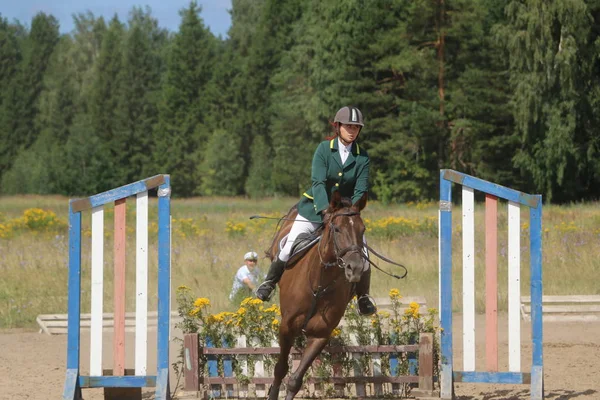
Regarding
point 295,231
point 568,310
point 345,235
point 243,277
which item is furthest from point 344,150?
point 568,310

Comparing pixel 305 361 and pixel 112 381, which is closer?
pixel 305 361

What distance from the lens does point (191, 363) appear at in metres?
8.83

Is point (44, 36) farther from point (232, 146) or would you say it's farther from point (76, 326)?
point (76, 326)

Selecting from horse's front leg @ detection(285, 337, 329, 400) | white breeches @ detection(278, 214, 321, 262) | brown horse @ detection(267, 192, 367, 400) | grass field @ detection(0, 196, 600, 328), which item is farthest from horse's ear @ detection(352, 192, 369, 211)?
grass field @ detection(0, 196, 600, 328)

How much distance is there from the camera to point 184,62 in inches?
3098

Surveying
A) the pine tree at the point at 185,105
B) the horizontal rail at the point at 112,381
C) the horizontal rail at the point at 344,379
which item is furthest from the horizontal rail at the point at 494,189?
the pine tree at the point at 185,105

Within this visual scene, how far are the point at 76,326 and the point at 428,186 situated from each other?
48.9 metres

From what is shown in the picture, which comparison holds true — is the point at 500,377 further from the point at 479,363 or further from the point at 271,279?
the point at 479,363

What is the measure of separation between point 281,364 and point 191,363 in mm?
815

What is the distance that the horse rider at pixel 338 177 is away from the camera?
27.4ft

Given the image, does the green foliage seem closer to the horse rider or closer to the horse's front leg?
the horse rider

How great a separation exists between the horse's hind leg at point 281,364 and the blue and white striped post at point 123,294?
943 millimetres

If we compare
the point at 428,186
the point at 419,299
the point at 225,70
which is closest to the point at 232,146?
the point at 225,70

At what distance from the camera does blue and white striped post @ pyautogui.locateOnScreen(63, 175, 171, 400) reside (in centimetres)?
845
